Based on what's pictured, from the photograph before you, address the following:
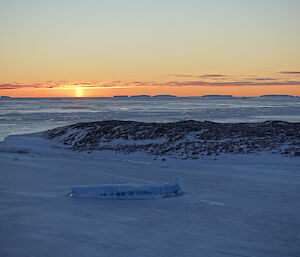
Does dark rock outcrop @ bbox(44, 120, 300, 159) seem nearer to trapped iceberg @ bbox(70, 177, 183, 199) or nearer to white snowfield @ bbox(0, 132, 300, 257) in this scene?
white snowfield @ bbox(0, 132, 300, 257)

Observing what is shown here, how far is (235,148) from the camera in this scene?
1969cm

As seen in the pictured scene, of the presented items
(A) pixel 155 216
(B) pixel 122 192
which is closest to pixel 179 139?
(B) pixel 122 192

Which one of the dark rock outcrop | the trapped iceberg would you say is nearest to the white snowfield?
the trapped iceberg

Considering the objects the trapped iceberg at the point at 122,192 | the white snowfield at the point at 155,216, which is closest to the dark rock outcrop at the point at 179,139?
the white snowfield at the point at 155,216

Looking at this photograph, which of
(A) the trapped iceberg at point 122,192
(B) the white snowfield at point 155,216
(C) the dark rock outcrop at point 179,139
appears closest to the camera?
(B) the white snowfield at point 155,216

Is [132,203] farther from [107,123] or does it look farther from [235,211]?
[107,123]

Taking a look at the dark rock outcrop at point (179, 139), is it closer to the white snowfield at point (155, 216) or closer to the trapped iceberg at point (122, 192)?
the white snowfield at point (155, 216)

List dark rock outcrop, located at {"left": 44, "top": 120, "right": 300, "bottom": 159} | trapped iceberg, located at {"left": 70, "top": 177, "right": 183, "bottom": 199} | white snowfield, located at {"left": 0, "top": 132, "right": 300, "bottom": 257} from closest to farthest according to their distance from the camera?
white snowfield, located at {"left": 0, "top": 132, "right": 300, "bottom": 257}, trapped iceberg, located at {"left": 70, "top": 177, "right": 183, "bottom": 199}, dark rock outcrop, located at {"left": 44, "top": 120, "right": 300, "bottom": 159}

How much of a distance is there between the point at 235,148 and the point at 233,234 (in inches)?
505

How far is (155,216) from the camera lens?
838 cm

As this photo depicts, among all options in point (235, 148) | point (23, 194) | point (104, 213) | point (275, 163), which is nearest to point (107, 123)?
point (235, 148)

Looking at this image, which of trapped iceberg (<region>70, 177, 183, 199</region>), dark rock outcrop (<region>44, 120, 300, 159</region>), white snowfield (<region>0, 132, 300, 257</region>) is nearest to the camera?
white snowfield (<region>0, 132, 300, 257</region>)

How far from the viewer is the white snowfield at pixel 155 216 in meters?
6.47

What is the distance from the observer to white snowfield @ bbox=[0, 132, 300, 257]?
647 cm
